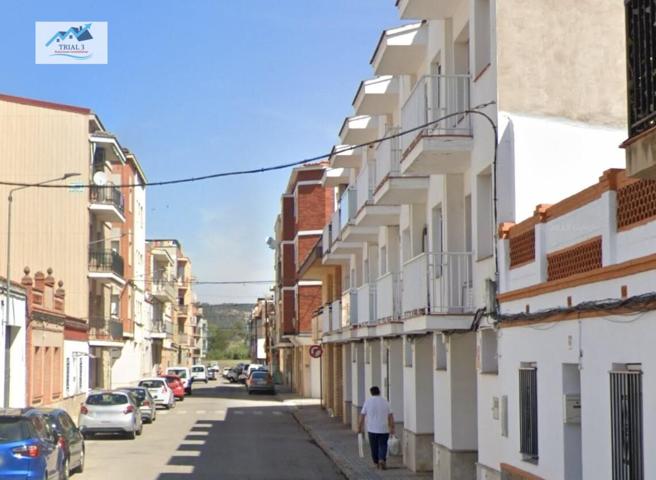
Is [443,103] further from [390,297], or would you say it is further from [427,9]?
[390,297]

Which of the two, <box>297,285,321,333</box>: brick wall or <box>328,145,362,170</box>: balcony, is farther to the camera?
<box>297,285,321,333</box>: brick wall

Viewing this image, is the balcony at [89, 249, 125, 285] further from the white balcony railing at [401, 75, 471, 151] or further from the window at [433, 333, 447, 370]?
the white balcony railing at [401, 75, 471, 151]

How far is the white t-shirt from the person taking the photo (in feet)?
72.5

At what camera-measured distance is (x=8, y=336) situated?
32.8 meters

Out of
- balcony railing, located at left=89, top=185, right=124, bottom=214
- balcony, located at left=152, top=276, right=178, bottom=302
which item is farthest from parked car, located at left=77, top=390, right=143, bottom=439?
balcony, located at left=152, top=276, right=178, bottom=302

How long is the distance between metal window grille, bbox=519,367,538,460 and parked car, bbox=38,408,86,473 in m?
8.42

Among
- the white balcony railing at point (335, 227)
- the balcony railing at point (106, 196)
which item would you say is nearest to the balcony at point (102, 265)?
the balcony railing at point (106, 196)

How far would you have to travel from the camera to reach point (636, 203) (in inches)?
399

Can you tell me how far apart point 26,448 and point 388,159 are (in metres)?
8.74

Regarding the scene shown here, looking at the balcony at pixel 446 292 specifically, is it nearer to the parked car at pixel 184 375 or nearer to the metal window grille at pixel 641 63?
the metal window grille at pixel 641 63

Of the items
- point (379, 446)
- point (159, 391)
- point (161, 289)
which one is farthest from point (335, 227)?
point (161, 289)

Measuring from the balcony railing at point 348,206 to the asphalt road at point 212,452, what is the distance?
19.2 ft

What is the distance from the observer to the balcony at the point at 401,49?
2044 centimetres

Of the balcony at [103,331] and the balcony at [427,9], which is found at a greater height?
the balcony at [427,9]
